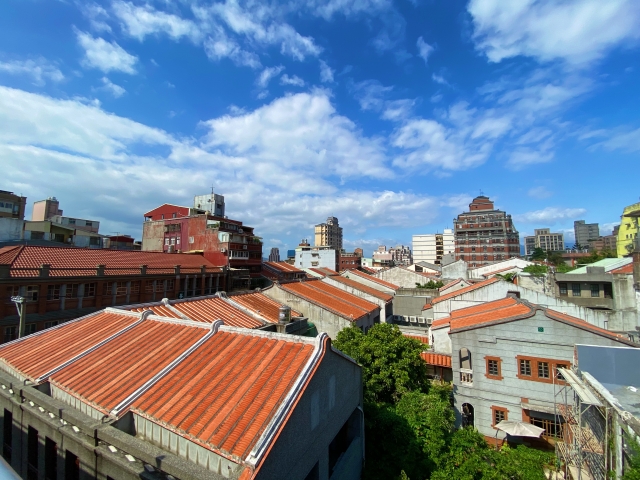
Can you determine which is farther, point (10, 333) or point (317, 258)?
point (317, 258)

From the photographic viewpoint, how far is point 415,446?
1258cm

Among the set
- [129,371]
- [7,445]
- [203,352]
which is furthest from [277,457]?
[7,445]

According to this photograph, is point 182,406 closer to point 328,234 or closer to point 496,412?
point 496,412

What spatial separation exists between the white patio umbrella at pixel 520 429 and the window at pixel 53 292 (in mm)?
35418

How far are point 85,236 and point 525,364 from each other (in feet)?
210

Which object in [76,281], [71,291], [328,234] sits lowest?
[71,291]

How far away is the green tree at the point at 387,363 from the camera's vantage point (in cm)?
1747

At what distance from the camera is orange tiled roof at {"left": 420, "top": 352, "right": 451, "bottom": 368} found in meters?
A: 24.0

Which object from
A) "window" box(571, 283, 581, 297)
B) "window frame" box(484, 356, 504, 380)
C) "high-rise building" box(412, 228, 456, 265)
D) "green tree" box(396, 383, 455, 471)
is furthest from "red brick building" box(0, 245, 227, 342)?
"high-rise building" box(412, 228, 456, 265)

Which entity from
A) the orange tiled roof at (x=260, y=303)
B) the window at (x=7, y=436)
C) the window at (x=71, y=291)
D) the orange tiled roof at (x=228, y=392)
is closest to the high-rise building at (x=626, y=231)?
the orange tiled roof at (x=260, y=303)

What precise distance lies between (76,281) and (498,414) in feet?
117

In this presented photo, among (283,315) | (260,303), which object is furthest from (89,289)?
(283,315)

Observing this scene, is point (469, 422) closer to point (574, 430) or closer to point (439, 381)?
point (439, 381)

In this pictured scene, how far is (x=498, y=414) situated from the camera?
20.2m
